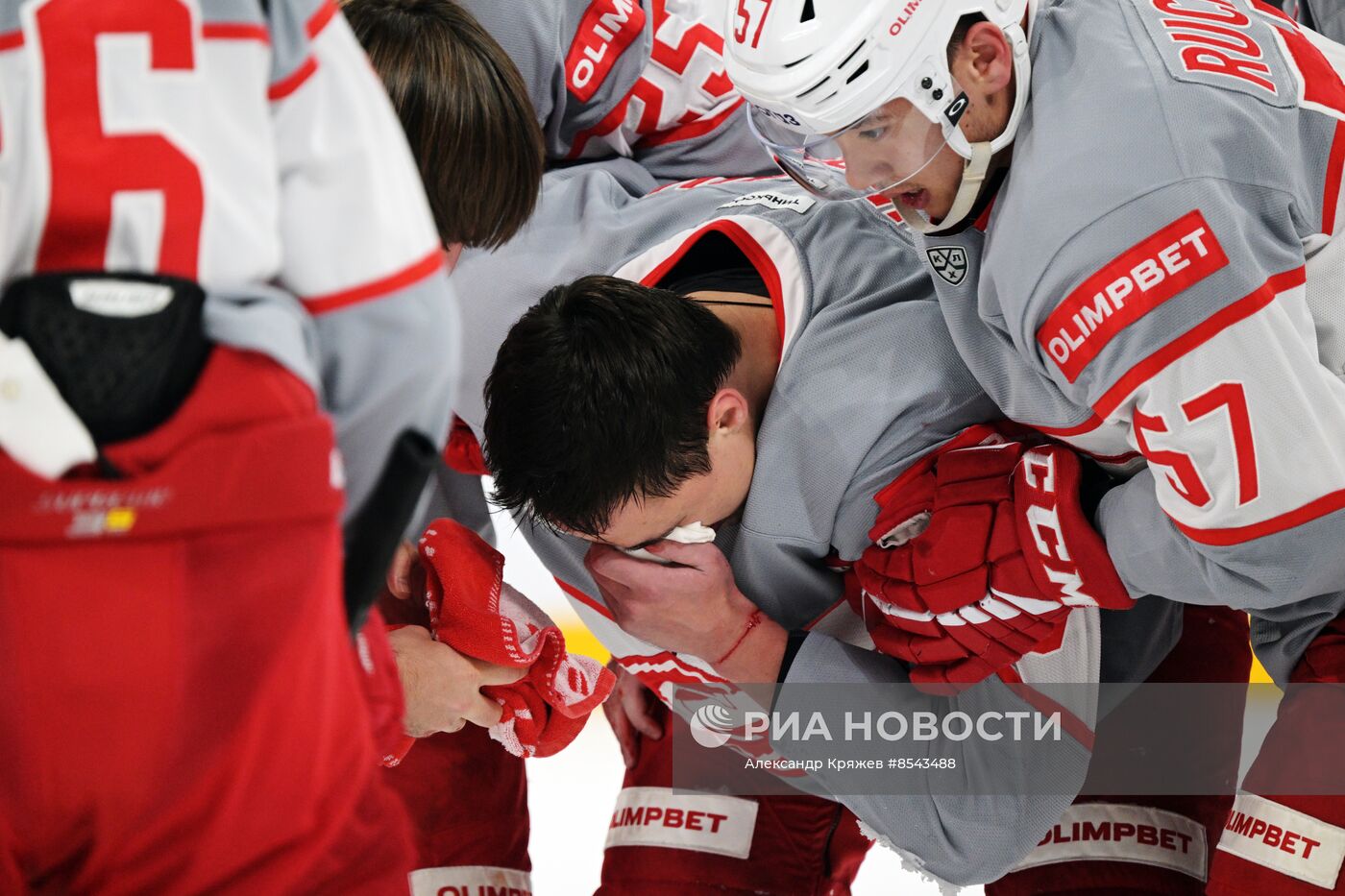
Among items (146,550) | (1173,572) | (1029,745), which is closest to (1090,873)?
(1029,745)

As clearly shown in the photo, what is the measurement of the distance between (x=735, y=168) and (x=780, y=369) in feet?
2.41

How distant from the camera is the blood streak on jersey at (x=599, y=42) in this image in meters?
2.09

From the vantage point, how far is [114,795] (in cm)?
83

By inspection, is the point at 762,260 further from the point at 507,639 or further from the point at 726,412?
the point at 507,639

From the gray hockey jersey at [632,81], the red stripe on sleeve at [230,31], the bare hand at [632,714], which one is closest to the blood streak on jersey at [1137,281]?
the red stripe on sleeve at [230,31]

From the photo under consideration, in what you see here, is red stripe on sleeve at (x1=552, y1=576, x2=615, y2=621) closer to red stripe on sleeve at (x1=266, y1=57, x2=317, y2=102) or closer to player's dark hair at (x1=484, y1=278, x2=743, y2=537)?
player's dark hair at (x1=484, y1=278, x2=743, y2=537)

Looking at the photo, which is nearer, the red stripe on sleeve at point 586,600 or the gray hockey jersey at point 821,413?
the gray hockey jersey at point 821,413

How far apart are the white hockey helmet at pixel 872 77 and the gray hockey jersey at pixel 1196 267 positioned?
0.20 ft

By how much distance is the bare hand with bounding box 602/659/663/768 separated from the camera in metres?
2.27

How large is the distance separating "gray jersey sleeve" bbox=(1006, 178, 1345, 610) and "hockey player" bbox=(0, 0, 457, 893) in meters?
0.73

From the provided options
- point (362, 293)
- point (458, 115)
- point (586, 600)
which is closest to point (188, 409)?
point (362, 293)

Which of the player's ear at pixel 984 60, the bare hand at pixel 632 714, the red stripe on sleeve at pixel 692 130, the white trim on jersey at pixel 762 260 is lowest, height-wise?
the bare hand at pixel 632 714

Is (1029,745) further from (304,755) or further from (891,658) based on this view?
(304,755)

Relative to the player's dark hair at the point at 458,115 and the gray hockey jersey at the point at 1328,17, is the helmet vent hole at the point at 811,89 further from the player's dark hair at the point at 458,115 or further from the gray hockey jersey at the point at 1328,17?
the gray hockey jersey at the point at 1328,17
